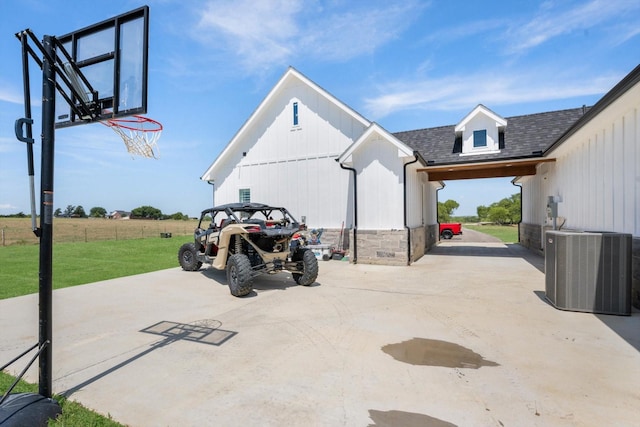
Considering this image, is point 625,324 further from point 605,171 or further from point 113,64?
point 113,64

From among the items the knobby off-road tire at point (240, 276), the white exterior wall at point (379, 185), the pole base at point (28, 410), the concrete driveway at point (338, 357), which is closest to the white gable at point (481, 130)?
the white exterior wall at point (379, 185)

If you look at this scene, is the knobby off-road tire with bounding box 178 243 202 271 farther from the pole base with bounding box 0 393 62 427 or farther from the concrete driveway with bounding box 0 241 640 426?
the pole base with bounding box 0 393 62 427

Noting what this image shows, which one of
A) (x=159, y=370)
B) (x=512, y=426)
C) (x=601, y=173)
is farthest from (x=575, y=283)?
(x=159, y=370)

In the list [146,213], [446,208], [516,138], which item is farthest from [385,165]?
[146,213]

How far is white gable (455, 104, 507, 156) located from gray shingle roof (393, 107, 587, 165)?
41 centimetres

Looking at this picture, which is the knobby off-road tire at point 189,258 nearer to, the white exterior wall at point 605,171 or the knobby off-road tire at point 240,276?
the knobby off-road tire at point 240,276

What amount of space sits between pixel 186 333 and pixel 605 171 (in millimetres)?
9132

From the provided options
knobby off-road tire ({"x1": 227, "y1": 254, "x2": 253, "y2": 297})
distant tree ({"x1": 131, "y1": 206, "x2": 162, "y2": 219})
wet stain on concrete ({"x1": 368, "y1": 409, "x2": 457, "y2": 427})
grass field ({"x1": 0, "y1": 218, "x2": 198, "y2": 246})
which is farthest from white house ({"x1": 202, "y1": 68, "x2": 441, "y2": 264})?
distant tree ({"x1": 131, "y1": 206, "x2": 162, "y2": 219})

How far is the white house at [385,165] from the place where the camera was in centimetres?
977

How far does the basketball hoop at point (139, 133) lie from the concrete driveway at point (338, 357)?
2954 mm

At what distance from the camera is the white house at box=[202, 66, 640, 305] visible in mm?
9766

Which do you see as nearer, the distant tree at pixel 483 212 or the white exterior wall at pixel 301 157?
the white exterior wall at pixel 301 157

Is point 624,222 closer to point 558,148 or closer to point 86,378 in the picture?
point 558,148

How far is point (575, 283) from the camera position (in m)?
5.70
